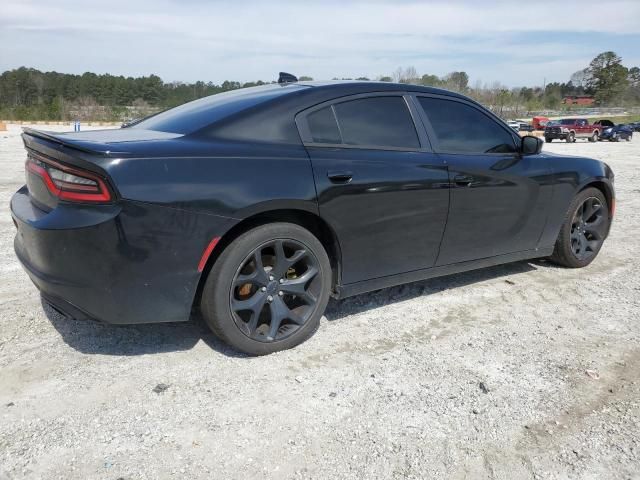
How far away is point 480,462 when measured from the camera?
222cm

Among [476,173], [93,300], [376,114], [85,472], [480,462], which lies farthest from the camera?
[476,173]

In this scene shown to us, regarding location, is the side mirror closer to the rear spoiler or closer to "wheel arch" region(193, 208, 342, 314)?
"wheel arch" region(193, 208, 342, 314)

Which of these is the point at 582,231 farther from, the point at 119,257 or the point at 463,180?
the point at 119,257

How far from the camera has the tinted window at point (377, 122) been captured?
10.7 ft

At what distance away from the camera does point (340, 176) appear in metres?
3.08

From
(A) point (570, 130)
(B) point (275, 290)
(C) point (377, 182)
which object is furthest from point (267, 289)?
(A) point (570, 130)

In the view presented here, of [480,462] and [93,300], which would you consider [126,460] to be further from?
[480,462]

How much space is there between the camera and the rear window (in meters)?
3.02

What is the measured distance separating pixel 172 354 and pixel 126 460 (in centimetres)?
93

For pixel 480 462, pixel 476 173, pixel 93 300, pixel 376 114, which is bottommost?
pixel 480 462

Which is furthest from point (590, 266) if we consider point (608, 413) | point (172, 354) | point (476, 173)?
point (172, 354)

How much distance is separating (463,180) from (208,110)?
180cm

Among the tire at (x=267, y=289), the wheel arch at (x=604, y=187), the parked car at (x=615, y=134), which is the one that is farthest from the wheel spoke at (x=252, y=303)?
the parked car at (x=615, y=134)

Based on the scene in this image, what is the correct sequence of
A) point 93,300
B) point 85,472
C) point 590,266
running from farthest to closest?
point 590,266 → point 93,300 → point 85,472
